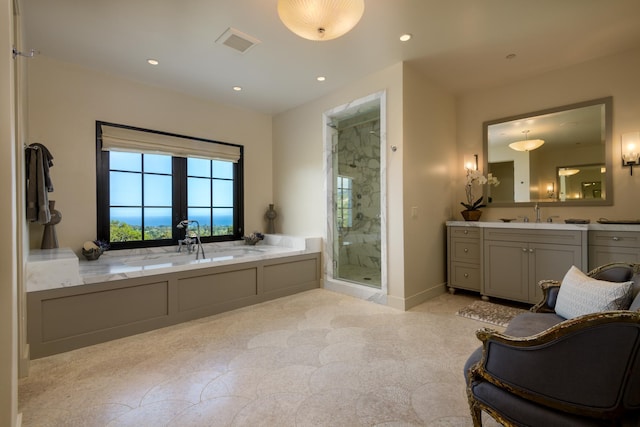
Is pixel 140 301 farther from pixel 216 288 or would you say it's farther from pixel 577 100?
pixel 577 100

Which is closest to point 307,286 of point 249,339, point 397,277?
point 397,277

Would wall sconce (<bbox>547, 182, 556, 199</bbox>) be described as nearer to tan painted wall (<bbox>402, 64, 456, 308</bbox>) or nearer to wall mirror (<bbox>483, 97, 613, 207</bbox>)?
wall mirror (<bbox>483, 97, 613, 207</bbox>)

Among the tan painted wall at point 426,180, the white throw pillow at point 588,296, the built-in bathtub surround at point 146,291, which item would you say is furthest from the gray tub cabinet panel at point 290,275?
the white throw pillow at point 588,296

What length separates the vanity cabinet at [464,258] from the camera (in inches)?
141

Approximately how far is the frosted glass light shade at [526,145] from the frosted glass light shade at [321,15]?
291 centimetres

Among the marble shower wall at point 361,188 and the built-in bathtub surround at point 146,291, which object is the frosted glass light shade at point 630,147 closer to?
the marble shower wall at point 361,188

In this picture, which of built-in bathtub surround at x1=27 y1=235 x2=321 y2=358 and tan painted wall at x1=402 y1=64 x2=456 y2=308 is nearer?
built-in bathtub surround at x1=27 y1=235 x2=321 y2=358

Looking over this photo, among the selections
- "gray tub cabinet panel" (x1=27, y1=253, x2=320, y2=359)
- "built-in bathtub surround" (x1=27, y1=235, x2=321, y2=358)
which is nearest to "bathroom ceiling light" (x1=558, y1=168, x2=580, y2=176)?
"built-in bathtub surround" (x1=27, y1=235, x2=321, y2=358)

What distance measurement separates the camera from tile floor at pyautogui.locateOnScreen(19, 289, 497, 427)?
1.59 meters

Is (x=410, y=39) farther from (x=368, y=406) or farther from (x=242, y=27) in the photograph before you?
(x=368, y=406)

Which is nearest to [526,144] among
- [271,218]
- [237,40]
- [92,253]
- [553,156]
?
[553,156]

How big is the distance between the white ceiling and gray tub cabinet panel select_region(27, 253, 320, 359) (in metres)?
2.23

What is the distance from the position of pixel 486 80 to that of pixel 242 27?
2978 millimetres

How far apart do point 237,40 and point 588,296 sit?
321cm
